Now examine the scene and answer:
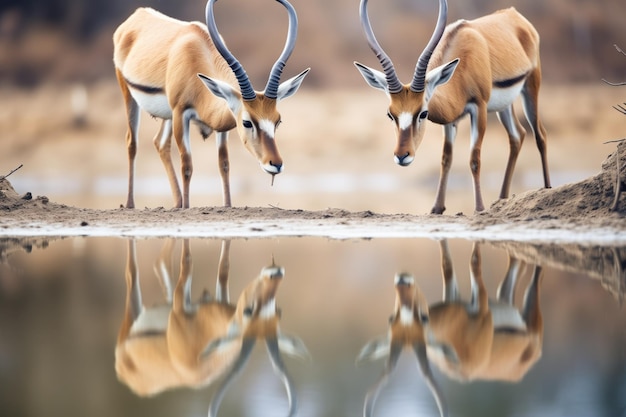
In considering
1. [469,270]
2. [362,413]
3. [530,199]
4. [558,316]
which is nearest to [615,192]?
[530,199]

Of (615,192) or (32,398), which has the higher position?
(615,192)

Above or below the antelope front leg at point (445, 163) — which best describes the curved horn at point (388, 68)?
above

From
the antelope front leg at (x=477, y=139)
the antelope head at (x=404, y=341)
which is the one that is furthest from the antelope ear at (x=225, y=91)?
the antelope head at (x=404, y=341)

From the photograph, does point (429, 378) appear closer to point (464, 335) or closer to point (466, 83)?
point (464, 335)

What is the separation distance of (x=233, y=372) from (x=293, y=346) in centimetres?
72

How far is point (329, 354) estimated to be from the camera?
19.1 feet

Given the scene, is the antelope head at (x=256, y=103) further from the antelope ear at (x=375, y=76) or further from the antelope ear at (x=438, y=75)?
the antelope ear at (x=438, y=75)

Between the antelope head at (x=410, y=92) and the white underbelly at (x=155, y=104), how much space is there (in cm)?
308

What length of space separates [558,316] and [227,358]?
2.51 meters

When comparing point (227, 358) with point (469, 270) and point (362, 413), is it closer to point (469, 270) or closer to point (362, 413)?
point (362, 413)

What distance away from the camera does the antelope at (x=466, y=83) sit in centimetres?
1261

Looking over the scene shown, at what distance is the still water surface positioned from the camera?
4.86m

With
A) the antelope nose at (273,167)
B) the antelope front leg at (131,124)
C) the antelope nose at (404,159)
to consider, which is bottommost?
the antelope nose at (273,167)

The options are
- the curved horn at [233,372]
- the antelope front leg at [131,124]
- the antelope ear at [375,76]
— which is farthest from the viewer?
the antelope front leg at [131,124]
